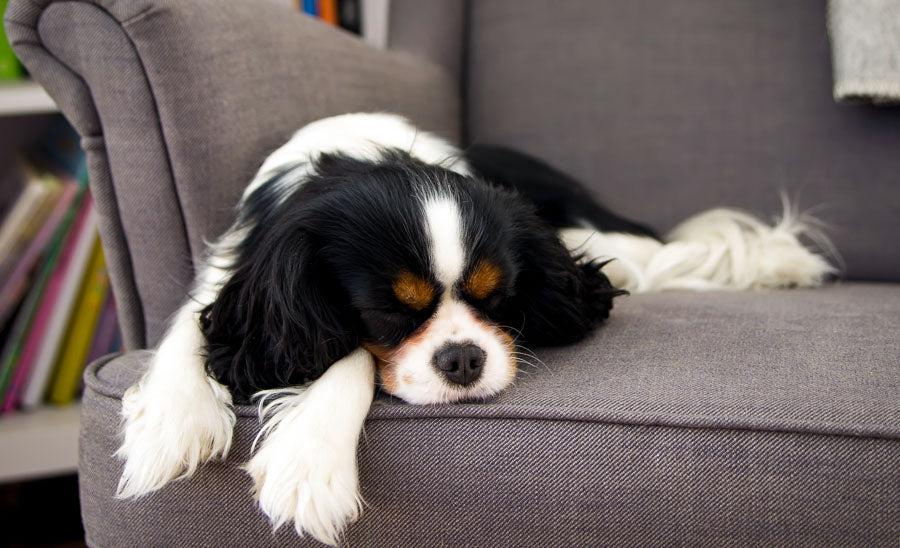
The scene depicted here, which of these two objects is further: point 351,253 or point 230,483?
point 351,253

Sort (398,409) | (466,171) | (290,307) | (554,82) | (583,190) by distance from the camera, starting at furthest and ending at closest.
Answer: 1. (554,82)
2. (583,190)
3. (466,171)
4. (290,307)
5. (398,409)

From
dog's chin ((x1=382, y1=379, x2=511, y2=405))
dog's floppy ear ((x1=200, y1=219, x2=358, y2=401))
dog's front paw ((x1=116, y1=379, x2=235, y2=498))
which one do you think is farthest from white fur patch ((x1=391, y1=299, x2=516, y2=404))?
dog's front paw ((x1=116, y1=379, x2=235, y2=498))

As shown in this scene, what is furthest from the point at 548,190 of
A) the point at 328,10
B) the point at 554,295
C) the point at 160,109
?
the point at 328,10

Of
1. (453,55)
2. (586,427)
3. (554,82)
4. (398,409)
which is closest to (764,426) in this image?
(586,427)

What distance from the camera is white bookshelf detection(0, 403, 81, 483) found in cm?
190

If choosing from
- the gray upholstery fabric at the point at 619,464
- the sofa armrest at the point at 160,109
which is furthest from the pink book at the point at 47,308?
the gray upholstery fabric at the point at 619,464

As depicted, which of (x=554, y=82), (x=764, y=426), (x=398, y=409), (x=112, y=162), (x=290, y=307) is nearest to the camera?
(x=764, y=426)

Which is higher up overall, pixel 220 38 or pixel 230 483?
pixel 220 38

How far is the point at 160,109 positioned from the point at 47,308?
98cm

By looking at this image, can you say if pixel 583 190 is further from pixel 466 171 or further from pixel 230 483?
pixel 230 483

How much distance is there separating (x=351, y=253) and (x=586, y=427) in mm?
463

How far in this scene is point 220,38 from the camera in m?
1.32

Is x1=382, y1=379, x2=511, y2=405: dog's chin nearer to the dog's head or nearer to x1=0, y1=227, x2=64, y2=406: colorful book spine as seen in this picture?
the dog's head

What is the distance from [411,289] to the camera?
1.12m
